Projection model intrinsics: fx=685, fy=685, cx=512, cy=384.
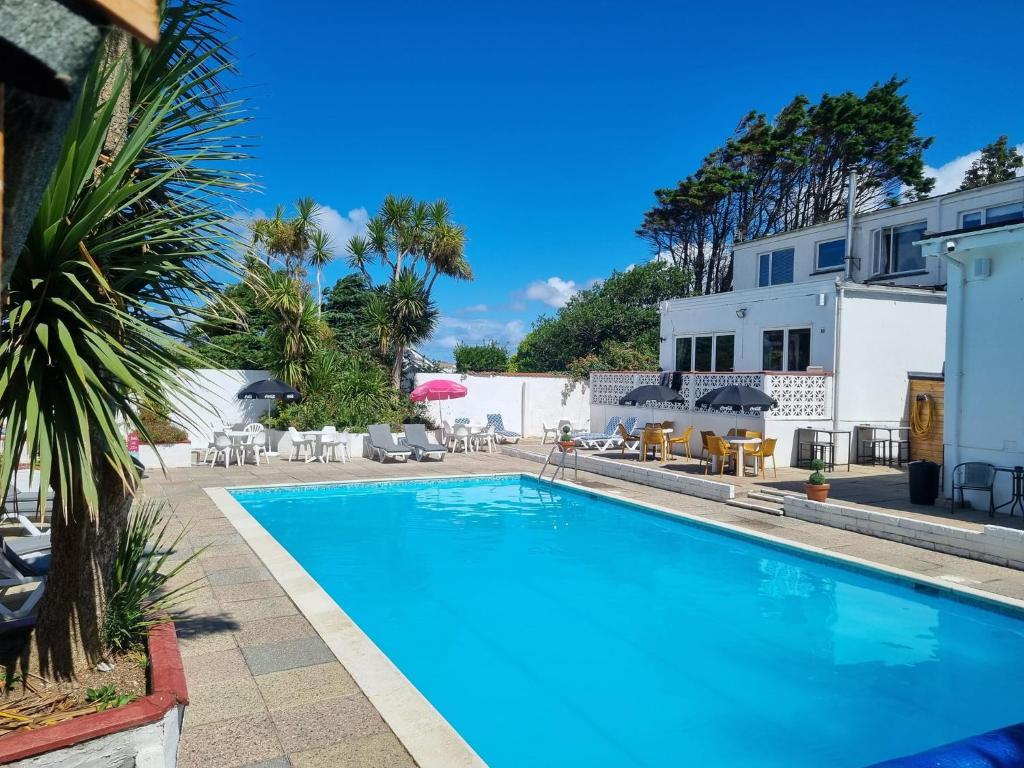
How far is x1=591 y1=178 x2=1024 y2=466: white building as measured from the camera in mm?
17641

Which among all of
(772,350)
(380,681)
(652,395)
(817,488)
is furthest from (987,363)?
(380,681)

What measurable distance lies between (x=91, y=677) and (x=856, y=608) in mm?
7976

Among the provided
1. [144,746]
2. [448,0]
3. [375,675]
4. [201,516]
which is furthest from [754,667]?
[448,0]

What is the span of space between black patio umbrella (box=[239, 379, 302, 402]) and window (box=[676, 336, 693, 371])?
12.3 m

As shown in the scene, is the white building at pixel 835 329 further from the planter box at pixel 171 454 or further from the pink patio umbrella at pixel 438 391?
the planter box at pixel 171 454

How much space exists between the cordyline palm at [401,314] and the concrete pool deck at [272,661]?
12.2m

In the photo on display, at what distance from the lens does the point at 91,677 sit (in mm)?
4289

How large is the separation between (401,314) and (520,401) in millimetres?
5483

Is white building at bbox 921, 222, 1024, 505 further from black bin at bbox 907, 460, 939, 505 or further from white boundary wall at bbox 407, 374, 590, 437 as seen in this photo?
white boundary wall at bbox 407, 374, 590, 437

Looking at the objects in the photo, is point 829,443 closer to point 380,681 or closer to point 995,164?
point 380,681

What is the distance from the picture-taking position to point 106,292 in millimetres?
3707

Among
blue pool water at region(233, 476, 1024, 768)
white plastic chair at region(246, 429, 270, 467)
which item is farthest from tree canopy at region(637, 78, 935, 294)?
blue pool water at region(233, 476, 1024, 768)

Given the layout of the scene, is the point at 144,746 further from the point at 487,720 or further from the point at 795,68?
the point at 795,68

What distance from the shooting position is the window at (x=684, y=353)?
22.8 m
